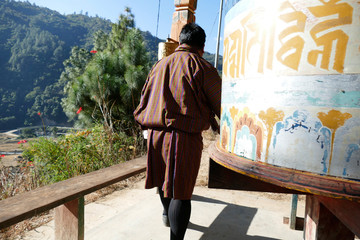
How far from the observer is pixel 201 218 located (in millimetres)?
2518

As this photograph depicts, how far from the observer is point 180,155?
1532mm

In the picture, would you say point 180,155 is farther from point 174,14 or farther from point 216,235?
point 174,14

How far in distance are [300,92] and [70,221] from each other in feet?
5.43

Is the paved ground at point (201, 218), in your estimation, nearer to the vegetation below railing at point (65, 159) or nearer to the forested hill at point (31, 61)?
the vegetation below railing at point (65, 159)

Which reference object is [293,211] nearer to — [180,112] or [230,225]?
[230,225]

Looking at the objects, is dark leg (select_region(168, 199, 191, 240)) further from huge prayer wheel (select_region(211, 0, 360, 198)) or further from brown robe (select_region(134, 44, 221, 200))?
huge prayer wheel (select_region(211, 0, 360, 198))

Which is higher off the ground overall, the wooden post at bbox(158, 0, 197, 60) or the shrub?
the wooden post at bbox(158, 0, 197, 60)

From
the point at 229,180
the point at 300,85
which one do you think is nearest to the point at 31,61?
the point at 229,180

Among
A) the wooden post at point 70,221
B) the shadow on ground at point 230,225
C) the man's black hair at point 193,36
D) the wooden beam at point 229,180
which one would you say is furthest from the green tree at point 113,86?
the wooden beam at point 229,180

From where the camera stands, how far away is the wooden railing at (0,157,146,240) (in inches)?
50.2

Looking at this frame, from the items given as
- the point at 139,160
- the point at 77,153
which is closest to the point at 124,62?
the point at 77,153

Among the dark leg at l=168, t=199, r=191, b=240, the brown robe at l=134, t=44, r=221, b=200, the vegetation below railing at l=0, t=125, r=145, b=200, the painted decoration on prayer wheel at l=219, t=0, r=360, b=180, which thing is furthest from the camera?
the vegetation below railing at l=0, t=125, r=145, b=200

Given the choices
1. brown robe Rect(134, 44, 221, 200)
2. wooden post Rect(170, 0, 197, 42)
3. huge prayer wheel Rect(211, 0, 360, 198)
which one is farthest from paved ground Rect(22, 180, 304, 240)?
wooden post Rect(170, 0, 197, 42)

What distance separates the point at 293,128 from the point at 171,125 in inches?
34.2
